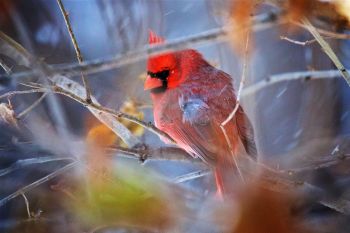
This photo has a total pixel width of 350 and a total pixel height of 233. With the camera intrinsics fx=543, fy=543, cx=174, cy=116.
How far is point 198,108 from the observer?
3.34ft

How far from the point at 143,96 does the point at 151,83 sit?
4cm

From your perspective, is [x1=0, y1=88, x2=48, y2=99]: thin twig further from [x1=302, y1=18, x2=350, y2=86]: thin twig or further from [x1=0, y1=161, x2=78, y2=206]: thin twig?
[x1=302, y1=18, x2=350, y2=86]: thin twig

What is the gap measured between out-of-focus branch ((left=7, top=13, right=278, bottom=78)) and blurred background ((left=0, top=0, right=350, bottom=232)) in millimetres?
47

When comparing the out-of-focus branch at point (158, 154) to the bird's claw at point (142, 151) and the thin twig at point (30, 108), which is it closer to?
the bird's claw at point (142, 151)

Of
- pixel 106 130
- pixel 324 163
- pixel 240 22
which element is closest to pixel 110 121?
pixel 106 130

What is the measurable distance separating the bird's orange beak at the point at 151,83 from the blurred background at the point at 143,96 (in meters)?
0.01

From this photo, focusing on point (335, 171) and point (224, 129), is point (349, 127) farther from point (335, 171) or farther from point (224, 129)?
point (224, 129)

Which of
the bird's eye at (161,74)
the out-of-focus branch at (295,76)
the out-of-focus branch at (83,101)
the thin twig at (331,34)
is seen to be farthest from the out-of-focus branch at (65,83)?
the thin twig at (331,34)

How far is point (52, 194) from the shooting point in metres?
0.93

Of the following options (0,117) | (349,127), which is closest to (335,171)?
(349,127)

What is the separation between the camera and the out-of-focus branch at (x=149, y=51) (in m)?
0.83

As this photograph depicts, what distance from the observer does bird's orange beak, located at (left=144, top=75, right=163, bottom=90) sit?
3.20 feet

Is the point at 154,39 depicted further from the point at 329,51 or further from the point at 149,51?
the point at 329,51

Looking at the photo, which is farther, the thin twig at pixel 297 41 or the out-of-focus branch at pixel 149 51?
the thin twig at pixel 297 41
